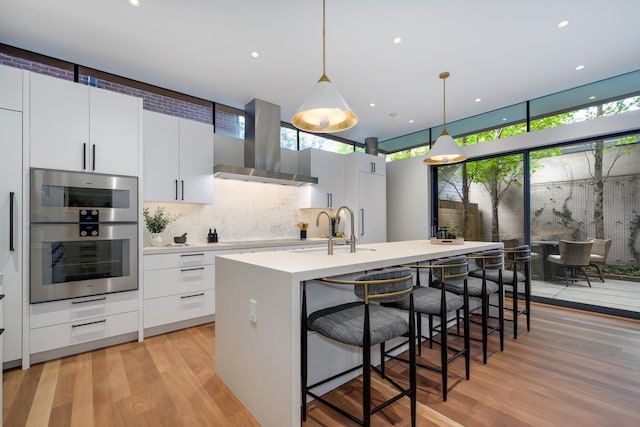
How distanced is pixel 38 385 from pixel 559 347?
4249mm

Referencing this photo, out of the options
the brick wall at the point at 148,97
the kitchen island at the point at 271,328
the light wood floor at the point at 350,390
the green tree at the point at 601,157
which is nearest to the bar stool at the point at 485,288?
the light wood floor at the point at 350,390

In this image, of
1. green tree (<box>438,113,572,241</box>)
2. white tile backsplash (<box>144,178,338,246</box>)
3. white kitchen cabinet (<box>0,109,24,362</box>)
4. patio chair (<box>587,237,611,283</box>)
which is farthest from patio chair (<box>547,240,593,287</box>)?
white kitchen cabinet (<box>0,109,24,362</box>)

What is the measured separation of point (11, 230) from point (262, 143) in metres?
2.67

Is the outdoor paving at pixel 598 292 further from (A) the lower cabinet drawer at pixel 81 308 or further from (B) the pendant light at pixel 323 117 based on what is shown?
(A) the lower cabinet drawer at pixel 81 308

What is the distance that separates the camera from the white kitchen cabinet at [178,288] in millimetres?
2973

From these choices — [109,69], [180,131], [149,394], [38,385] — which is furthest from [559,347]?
[109,69]

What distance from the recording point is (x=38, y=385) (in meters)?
2.10

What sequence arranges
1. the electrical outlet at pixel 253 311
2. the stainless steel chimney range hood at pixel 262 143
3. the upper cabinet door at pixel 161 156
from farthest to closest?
the stainless steel chimney range hood at pixel 262 143 → the upper cabinet door at pixel 161 156 → the electrical outlet at pixel 253 311

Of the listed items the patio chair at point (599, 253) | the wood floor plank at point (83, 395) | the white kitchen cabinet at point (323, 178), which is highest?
the white kitchen cabinet at point (323, 178)

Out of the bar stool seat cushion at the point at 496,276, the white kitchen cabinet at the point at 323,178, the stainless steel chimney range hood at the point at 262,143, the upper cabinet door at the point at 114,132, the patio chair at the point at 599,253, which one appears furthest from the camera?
the white kitchen cabinet at the point at 323,178

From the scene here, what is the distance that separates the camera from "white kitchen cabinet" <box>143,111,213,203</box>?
3.26 meters

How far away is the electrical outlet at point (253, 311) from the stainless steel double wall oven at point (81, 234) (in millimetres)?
1772

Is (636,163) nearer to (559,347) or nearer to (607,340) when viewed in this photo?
(607,340)

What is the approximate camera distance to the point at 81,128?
2643 mm
